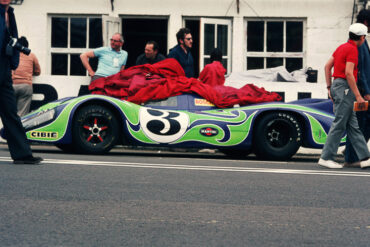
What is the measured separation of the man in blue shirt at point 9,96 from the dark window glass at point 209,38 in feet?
30.5

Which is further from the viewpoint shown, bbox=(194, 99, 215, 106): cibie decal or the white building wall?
the white building wall

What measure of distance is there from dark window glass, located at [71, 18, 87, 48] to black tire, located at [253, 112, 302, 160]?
810 cm

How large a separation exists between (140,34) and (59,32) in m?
2.54

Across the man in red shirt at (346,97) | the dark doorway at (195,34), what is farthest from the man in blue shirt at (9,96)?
the dark doorway at (195,34)

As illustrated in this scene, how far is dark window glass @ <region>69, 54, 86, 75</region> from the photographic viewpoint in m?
17.8

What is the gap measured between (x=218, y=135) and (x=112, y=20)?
745 centimetres

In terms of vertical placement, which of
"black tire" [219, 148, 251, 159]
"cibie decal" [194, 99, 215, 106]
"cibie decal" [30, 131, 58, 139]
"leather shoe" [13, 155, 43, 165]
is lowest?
"black tire" [219, 148, 251, 159]

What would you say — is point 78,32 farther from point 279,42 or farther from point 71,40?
point 279,42

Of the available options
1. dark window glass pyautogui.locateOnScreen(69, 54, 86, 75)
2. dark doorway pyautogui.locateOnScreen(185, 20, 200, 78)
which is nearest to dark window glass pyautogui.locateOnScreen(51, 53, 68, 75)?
dark window glass pyautogui.locateOnScreen(69, 54, 86, 75)

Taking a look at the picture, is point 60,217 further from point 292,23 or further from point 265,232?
point 292,23

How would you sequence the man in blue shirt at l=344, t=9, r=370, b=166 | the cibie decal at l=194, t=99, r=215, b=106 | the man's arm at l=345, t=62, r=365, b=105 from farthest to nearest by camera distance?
the cibie decal at l=194, t=99, r=215, b=106, the man in blue shirt at l=344, t=9, r=370, b=166, the man's arm at l=345, t=62, r=365, b=105

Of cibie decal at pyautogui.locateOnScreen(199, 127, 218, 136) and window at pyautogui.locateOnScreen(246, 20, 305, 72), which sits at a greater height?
window at pyautogui.locateOnScreen(246, 20, 305, 72)

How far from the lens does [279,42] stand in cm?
1762

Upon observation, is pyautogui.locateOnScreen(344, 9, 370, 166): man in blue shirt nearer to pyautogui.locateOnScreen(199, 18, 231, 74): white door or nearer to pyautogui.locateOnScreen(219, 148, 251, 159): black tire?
pyautogui.locateOnScreen(219, 148, 251, 159): black tire
